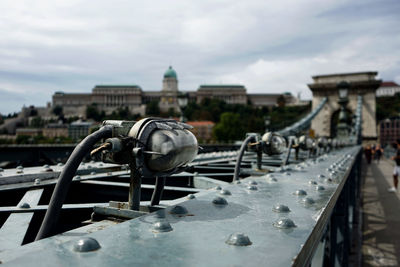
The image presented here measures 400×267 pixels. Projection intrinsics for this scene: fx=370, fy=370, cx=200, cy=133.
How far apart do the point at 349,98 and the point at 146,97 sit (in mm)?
91594

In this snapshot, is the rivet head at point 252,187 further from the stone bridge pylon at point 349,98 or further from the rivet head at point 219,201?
the stone bridge pylon at point 349,98

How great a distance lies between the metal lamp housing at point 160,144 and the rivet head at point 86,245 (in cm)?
41

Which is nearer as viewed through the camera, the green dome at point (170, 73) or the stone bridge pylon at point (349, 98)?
the stone bridge pylon at point (349, 98)

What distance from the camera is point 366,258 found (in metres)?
5.82

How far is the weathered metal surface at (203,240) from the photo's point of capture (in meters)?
0.93

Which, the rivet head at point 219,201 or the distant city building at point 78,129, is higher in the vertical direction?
the rivet head at point 219,201

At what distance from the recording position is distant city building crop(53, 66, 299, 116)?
416 ft

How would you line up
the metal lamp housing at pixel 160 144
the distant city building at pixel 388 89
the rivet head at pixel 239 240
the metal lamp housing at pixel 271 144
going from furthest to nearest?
the distant city building at pixel 388 89 → the metal lamp housing at pixel 271 144 → the metal lamp housing at pixel 160 144 → the rivet head at pixel 239 240

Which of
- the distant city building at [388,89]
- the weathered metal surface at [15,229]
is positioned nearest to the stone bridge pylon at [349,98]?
the weathered metal surface at [15,229]

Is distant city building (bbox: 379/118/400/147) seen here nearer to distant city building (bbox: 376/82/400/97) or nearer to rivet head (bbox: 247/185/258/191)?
distant city building (bbox: 376/82/400/97)

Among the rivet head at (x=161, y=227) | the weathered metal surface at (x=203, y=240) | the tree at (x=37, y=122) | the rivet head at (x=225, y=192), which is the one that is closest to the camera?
the weathered metal surface at (x=203, y=240)

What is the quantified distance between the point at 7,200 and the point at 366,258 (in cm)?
534

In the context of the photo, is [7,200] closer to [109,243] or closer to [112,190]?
[112,190]

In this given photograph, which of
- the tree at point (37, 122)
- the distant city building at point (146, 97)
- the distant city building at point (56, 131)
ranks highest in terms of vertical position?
the distant city building at point (146, 97)
